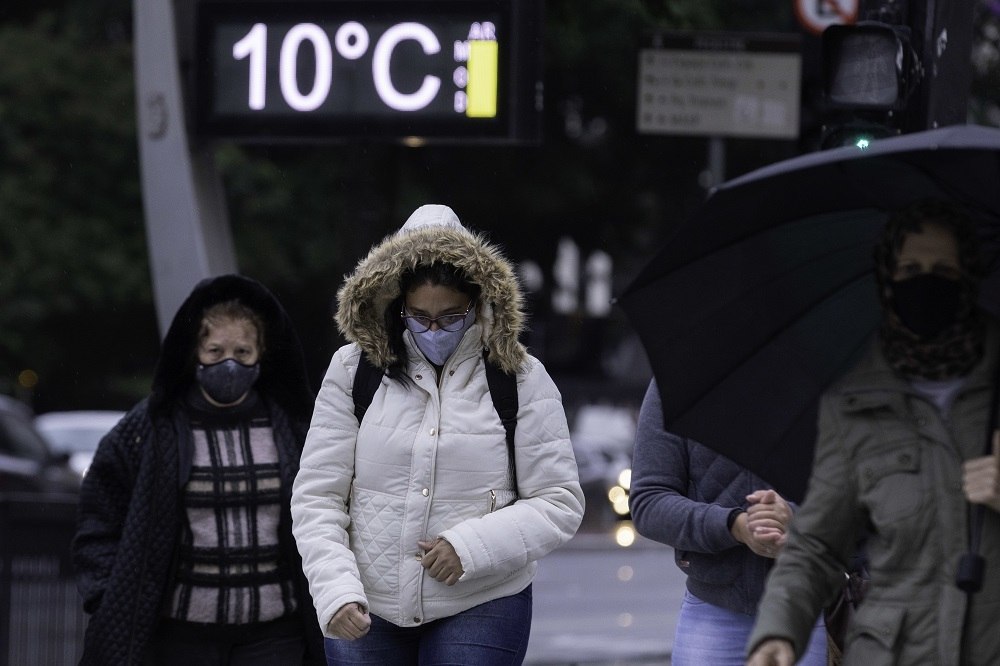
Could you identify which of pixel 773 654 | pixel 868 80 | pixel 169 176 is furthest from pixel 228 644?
pixel 868 80

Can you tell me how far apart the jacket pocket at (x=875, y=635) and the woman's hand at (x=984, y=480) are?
0.25 m

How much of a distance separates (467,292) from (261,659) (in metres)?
1.41

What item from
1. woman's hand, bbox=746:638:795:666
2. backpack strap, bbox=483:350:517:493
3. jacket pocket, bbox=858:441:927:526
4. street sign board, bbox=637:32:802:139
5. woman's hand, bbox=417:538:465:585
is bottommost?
woman's hand, bbox=417:538:465:585

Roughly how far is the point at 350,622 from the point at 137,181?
22.8m

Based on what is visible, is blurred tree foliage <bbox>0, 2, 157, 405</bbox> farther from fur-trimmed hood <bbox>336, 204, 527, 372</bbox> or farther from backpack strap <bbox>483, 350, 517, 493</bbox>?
backpack strap <bbox>483, 350, 517, 493</bbox>

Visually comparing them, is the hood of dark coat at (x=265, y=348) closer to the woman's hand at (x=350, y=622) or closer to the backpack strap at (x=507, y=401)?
the backpack strap at (x=507, y=401)

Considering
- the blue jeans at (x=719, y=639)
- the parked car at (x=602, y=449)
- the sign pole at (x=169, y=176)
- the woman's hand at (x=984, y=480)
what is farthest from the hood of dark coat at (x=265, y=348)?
the parked car at (x=602, y=449)

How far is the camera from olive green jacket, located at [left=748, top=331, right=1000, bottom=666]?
3.28 m

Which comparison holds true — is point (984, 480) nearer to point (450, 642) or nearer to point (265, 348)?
point (450, 642)

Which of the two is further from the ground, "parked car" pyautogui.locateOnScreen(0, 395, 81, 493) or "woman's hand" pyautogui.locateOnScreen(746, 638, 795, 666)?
"woman's hand" pyautogui.locateOnScreen(746, 638, 795, 666)

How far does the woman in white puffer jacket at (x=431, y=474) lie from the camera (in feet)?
15.3

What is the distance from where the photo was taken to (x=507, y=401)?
15.7ft

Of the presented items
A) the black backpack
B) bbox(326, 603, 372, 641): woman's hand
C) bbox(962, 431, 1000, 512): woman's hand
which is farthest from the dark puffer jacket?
bbox(962, 431, 1000, 512): woman's hand

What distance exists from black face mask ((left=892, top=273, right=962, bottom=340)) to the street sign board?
7.52 meters
